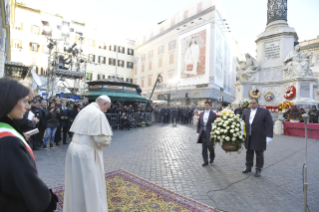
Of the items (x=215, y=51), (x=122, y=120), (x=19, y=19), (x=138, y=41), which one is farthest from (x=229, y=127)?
(x=138, y=41)

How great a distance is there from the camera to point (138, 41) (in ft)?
184

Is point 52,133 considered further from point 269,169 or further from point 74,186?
point 269,169

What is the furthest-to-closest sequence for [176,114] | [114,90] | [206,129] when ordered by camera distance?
[176,114], [114,90], [206,129]

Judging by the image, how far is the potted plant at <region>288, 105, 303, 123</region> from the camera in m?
13.0

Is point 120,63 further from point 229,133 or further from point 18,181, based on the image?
point 18,181

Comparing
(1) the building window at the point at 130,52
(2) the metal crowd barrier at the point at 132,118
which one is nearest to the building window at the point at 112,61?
(1) the building window at the point at 130,52

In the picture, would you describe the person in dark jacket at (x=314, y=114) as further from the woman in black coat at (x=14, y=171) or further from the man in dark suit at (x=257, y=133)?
the woman in black coat at (x=14, y=171)

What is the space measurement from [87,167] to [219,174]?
155 inches

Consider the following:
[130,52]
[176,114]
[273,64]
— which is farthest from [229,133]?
Result: [130,52]

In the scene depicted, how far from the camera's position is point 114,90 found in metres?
19.1

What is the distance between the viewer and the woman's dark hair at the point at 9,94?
4.68 ft

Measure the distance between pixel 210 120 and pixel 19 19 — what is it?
4023 centimetres

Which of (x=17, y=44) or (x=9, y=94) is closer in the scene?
(x=9, y=94)

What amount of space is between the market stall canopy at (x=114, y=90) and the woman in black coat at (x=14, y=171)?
16573 millimetres
